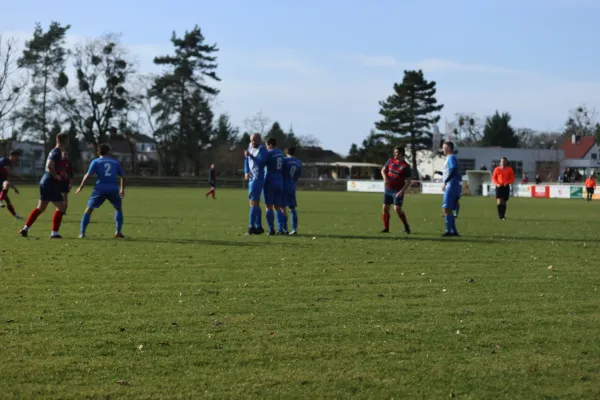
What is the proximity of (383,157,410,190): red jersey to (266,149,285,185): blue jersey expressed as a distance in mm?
2293

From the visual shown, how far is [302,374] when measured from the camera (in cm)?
482

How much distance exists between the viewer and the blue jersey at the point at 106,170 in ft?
45.6

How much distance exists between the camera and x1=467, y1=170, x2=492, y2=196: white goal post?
55294 mm

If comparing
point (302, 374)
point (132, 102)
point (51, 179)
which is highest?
point (132, 102)

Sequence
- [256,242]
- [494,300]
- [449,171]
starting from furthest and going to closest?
[449,171] < [256,242] < [494,300]

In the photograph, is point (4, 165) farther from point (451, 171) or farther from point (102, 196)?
point (451, 171)

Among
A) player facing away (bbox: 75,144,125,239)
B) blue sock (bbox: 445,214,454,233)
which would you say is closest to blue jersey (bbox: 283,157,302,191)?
blue sock (bbox: 445,214,454,233)

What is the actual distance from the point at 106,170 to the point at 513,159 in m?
83.8

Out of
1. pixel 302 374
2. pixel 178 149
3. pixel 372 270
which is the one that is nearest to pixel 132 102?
pixel 178 149

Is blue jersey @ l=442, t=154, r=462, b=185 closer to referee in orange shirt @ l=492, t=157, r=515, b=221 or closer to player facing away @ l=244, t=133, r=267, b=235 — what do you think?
player facing away @ l=244, t=133, r=267, b=235

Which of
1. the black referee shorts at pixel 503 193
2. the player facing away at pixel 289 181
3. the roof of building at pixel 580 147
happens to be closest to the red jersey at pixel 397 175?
the player facing away at pixel 289 181

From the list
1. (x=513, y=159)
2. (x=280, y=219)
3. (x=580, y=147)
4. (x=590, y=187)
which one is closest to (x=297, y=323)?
(x=280, y=219)

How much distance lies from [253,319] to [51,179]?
8.66 m

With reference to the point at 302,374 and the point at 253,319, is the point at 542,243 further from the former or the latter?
the point at 302,374
